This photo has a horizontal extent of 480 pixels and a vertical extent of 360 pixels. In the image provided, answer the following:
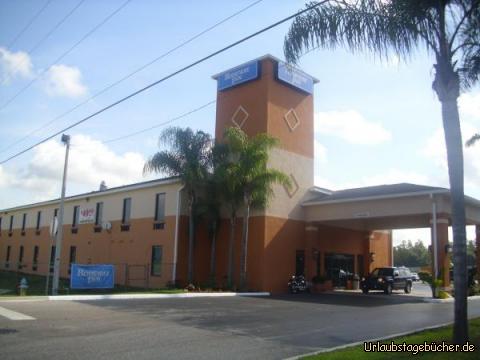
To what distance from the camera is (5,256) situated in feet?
169

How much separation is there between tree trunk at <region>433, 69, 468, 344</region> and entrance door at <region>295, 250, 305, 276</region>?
19.4 metres

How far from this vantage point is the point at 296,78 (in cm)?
3059

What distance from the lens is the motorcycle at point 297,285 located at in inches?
1085

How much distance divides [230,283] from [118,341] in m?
16.6

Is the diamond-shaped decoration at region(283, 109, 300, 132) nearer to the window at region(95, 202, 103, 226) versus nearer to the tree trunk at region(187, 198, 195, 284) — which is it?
the tree trunk at region(187, 198, 195, 284)

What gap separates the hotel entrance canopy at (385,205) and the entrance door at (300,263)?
2.01 m

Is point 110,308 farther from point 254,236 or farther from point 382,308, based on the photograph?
point 254,236

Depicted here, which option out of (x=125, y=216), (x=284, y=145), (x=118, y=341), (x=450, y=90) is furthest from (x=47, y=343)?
(x=125, y=216)

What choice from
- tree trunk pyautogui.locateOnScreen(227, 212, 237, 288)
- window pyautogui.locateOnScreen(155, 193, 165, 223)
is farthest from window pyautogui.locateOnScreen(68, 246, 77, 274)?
tree trunk pyautogui.locateOnScreen(227, 212, 237, 288)

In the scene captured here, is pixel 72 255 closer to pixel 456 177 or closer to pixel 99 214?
pixel 99 214

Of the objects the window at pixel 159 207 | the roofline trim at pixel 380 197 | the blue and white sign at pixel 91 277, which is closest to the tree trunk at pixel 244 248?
the roofline trim at pixel 380 197

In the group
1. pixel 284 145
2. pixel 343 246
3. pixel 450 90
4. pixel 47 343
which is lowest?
pixel 47 343

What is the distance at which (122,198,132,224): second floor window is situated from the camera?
107ft

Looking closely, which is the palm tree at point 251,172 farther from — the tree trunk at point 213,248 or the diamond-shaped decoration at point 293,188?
the diamond-shaped decoration at point 293,188
